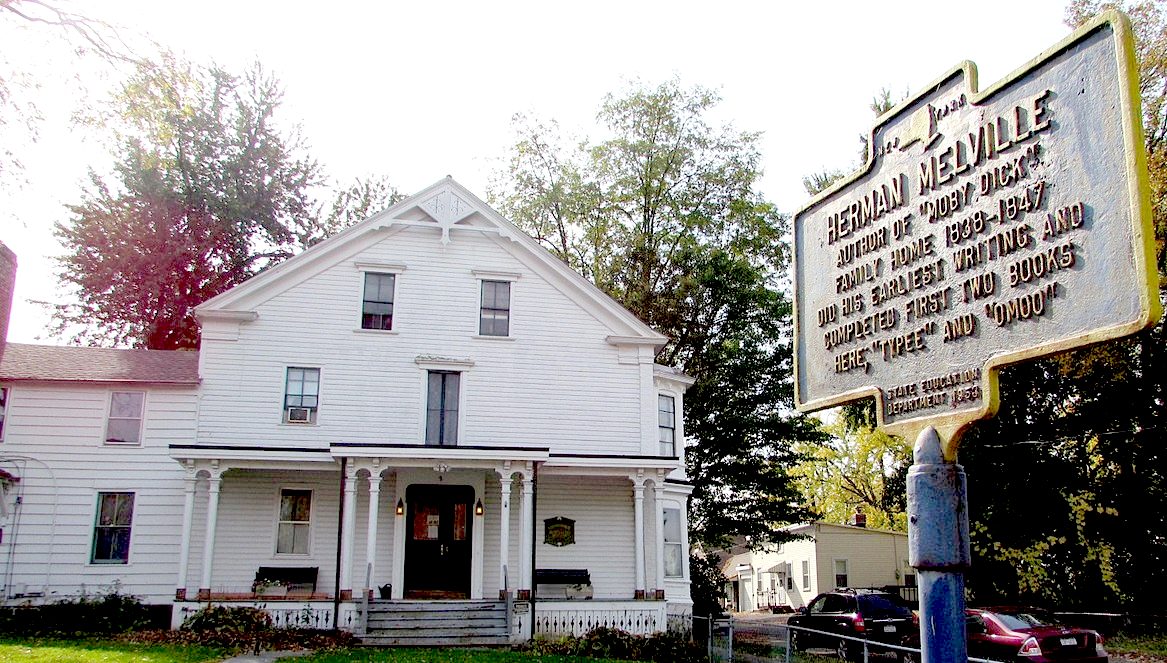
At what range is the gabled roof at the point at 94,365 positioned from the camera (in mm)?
23078

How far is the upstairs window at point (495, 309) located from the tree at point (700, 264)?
10449mm

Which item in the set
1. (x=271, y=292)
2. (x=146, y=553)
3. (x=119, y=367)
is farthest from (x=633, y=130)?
(x=146, y=553)

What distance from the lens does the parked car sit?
17500 mm

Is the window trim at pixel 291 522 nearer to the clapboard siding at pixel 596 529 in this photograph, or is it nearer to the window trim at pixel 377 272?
the window trim at pixel 377 272

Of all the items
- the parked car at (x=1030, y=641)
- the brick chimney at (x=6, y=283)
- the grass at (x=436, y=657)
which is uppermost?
the brick chimney at (x=6, y=283)

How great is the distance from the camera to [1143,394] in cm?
2808

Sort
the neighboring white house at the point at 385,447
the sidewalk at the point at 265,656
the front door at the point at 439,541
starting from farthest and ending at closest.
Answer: the front door at the point at 439,541, the neighboring white house at the point at 385,447, the sidewalk at the point at 265,656

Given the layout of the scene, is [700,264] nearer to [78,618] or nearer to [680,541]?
[680,541]

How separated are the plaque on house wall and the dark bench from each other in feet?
18.2

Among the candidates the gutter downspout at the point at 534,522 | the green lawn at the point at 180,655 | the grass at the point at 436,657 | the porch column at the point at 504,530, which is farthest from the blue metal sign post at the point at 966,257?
the porch column at the point at 504,530

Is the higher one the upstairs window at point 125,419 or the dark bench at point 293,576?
the upstairs window at point 125,419

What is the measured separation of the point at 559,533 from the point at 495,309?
6079mm

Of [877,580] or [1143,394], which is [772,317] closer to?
[1143,394]

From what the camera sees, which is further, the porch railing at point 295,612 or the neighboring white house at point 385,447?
the neighboring white house at point 385,447
